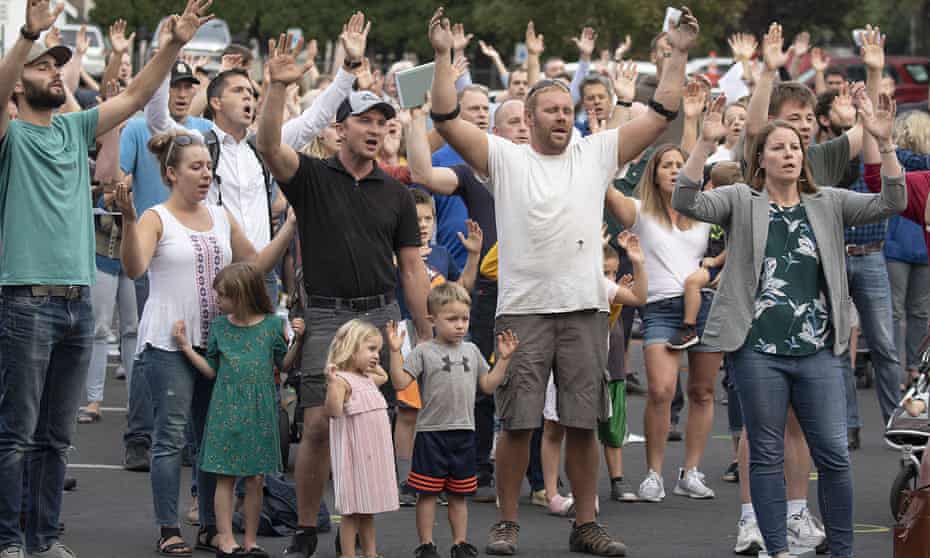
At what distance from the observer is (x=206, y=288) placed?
8422 mm

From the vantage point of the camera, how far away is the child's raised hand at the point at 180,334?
8227 mm

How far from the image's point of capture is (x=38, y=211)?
7633 millimetres

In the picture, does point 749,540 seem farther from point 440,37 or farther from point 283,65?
point 283,65

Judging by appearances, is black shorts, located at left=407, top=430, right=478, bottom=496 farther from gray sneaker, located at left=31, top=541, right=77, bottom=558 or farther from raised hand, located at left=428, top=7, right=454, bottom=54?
raised hand, located at left=428, top=7, right=454, bottom=54

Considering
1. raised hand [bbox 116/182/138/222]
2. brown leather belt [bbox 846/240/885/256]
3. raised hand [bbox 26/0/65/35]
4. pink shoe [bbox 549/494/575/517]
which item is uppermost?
raised hand [bbox 26/0/65/35]

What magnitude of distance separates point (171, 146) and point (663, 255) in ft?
9.68

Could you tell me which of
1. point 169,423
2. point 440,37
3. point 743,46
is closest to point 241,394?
point 169,423

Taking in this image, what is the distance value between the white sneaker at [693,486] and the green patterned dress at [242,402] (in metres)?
2.77

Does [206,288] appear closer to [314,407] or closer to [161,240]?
[161,240]

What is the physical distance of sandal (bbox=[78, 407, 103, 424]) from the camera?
40.3 ft

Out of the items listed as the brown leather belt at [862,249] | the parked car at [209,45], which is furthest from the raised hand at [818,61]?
the parked car at [209,45]

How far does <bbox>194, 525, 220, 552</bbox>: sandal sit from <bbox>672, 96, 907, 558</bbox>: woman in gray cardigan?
2.49m

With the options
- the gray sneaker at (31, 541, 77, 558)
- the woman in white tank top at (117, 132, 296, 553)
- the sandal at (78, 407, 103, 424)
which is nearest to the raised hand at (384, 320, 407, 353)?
the woman in white tank top at (117, 132, 296, 553)

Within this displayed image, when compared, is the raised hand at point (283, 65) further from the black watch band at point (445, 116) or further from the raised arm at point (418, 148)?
the raised arm at point (418, 148)
